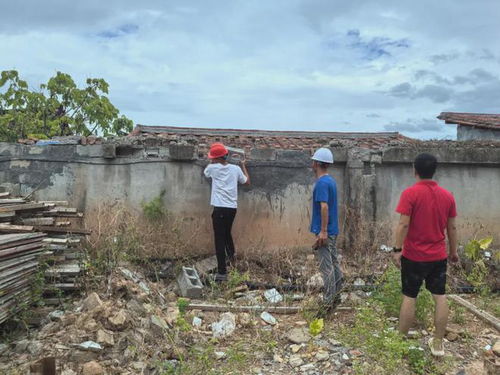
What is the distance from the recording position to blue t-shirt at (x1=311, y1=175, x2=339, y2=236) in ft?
16.1

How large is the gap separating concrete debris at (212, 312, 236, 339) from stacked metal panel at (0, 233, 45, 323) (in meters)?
1.99

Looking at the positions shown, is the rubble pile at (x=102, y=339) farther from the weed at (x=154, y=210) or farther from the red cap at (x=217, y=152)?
the red cap at (x=217, y=152)

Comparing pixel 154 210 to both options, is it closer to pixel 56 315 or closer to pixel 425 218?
pixel 56 315

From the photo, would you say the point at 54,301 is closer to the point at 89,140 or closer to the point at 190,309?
the point at 190,309

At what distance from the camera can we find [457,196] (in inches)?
303

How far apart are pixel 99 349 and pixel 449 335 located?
351 cm

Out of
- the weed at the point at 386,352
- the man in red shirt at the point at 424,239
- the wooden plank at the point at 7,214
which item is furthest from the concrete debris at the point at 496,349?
the wooden plank at the point at 7,214

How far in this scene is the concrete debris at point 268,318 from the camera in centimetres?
516

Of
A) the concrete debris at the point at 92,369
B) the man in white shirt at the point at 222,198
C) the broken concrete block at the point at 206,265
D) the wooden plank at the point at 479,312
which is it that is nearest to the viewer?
the concrete debris at the point at 92,369

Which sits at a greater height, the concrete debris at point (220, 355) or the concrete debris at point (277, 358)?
the concrete debris at point (220, 355)

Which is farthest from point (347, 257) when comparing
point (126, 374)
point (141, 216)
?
point (126, 374)

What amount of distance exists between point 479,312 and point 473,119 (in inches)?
391

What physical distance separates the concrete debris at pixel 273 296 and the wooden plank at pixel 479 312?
218cm

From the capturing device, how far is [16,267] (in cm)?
464
